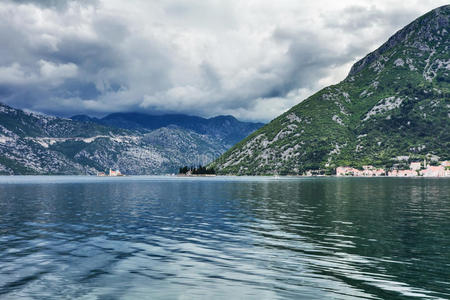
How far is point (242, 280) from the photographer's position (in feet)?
83.0

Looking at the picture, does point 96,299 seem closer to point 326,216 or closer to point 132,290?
point 132,290

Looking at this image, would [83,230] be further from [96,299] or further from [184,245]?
[96,299]

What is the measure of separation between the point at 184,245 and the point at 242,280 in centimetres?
1461

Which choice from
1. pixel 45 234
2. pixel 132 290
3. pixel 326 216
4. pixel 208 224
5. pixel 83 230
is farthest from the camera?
pixel 326 216

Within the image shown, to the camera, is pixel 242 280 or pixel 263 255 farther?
pixel 263 255

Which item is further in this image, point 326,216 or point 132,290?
point 326,216

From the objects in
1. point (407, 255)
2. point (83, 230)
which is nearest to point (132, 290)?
point (407, 255)

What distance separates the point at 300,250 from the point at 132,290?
18.6m

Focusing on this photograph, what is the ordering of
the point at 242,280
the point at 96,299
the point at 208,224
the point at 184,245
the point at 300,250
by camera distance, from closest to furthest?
the point at 96,299 < the point at 242,280 < the point at 300,250 < the point at 184,245 < the point at 208,224

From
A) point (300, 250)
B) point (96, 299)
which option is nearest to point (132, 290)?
point (96, 299)

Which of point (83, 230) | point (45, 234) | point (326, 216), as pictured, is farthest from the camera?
point (326, 216)

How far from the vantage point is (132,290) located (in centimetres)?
2320

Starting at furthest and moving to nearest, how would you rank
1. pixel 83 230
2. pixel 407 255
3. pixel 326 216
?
pixel 326 216 → pixel 83 230 → pixel 407 255

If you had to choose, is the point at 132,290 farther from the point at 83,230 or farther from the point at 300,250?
the point at 83,230
